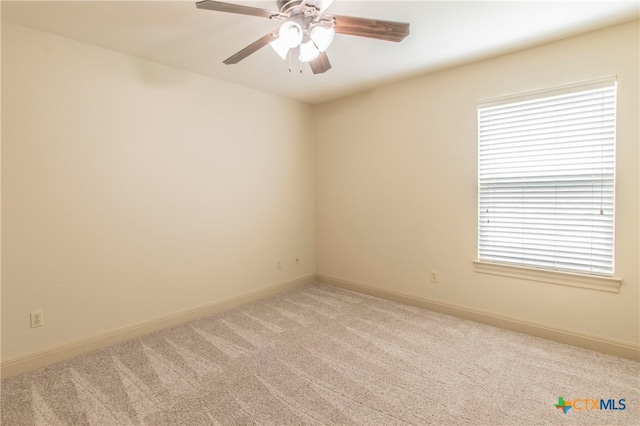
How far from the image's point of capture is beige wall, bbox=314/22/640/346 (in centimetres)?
235

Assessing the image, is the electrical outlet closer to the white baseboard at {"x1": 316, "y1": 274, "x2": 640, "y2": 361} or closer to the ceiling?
the ceiling

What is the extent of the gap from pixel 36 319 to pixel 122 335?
632 millimetres

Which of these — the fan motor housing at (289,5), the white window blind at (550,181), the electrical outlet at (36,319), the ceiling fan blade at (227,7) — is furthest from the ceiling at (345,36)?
the electrical outlet at (36,319)

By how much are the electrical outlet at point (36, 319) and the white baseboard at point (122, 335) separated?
0.70 ft

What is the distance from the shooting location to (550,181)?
8.64 feet

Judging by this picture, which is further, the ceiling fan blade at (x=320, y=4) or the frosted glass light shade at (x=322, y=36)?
the frosted glass light shade at (x=322, y=36)

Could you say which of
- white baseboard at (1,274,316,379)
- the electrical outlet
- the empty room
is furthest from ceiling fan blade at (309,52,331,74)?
the electrical outlet

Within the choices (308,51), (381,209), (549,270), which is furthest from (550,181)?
(308,51)

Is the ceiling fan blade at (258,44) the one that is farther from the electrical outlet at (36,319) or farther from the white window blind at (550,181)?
the electrical outlet at (36,319)

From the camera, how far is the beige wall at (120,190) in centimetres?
227

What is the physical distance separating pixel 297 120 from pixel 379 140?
1229 millimetres

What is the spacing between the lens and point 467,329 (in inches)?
115

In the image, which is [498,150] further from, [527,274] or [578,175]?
[527,274]

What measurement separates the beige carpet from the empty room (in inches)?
0.7
